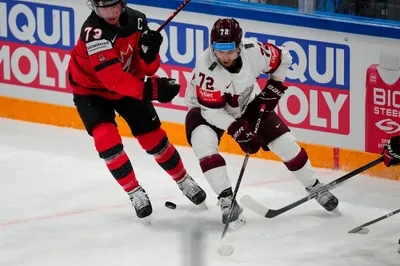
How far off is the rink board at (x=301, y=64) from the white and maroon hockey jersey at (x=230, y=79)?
0.81 meters

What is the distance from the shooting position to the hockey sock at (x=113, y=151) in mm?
6141

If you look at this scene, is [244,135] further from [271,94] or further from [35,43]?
[35,43]

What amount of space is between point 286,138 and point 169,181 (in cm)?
107

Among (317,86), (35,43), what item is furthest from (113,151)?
(35,43)

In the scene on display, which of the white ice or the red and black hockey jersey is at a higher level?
the red and black hockey jersey

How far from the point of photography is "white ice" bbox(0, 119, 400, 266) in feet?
19.2

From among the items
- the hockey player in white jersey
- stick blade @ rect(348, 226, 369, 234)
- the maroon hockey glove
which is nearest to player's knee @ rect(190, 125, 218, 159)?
the hockey player in white jersey

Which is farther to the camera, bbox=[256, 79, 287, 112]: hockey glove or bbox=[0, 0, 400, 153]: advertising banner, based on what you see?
bbox=[0, 0, 400, 153]: advertising banner

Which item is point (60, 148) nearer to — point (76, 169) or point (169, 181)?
point (76, 169)

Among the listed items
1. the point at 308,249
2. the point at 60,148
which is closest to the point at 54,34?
the point at 60,148

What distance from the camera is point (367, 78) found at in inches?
273

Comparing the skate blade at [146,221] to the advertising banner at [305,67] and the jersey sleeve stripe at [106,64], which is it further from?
the advertising banner at [305,67]

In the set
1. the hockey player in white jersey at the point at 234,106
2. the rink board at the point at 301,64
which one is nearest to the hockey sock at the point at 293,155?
the hockey player in white jersey at the point at 234,106

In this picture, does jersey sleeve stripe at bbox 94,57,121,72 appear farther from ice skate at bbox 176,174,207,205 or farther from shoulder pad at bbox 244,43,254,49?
ice skate at bbox 176,174,207,205
